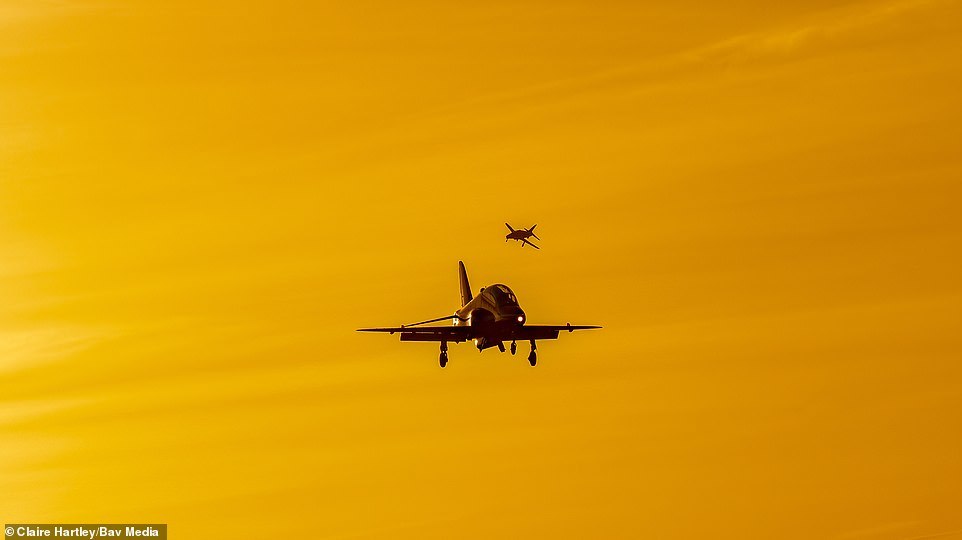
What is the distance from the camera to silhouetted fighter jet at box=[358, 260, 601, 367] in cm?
11244

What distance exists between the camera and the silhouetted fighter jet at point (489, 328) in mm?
112438

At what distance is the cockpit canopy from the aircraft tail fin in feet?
140

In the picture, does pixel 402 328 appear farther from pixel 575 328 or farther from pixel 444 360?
pixel 575 328


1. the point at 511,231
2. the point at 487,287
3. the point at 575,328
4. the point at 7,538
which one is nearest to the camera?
the point at 487,287

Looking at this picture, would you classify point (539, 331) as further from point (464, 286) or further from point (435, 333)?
point (464, 286)

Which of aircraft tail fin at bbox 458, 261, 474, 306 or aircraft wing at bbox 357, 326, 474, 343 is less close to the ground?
aircraft tail fin at bbox 458, 261, 474, 306

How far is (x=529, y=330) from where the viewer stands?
119938 millimetres

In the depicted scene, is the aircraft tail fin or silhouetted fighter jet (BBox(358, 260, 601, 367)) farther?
the aircraft tail fin

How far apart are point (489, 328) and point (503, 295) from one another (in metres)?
3.23

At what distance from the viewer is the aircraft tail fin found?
157m

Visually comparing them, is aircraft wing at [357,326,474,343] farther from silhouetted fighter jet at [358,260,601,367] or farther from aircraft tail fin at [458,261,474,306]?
aircraft tail fin at [458,261,474,306]

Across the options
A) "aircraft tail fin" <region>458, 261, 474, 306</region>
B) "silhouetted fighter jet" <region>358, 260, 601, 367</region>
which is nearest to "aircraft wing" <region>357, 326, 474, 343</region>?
"silhouetted fighter jet" <region>358, 260, 601, 367</region>

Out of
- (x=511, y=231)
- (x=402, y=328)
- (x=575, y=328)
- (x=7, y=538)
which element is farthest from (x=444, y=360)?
(x=511, y=231)

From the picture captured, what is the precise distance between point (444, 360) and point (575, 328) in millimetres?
12259
